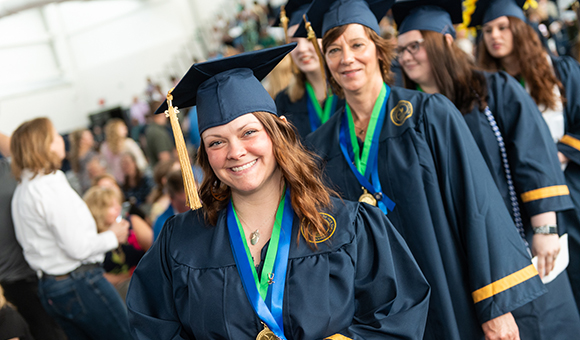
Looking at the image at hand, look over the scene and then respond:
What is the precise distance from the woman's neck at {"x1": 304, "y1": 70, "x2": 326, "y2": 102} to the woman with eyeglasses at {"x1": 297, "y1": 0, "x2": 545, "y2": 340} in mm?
935

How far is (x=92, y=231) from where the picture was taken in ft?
10.0

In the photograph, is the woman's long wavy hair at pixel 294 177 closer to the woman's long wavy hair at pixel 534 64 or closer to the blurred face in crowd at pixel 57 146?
the blurred face in crowd at pixel 57 146

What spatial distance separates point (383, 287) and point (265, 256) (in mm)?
409

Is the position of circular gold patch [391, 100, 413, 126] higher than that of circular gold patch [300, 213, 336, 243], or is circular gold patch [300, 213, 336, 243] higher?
circular gold patch [391, 100, 413, 126]

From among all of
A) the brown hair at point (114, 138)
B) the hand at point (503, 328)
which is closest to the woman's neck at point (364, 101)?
the hand at point (503, 328)

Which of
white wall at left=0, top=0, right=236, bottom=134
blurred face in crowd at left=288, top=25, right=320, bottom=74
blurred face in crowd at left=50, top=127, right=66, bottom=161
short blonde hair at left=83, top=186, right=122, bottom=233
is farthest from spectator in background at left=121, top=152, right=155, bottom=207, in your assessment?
white wall at left=0, top=0, right=236, bottom=134

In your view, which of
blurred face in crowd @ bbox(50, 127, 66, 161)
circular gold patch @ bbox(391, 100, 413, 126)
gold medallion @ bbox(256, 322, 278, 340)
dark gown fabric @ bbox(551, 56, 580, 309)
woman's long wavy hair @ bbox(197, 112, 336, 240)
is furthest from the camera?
blurred face in crowd @ bbox(50, 127, 66, 161)

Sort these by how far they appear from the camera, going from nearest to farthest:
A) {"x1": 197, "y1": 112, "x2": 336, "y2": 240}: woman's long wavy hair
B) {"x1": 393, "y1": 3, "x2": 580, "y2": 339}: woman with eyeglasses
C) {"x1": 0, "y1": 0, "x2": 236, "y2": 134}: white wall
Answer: {"x1": 197, "y1": 112, "x2": 336, "y2": 240}: woman's long wavy hair → {"x1": 393, "y1": 3, "x2": 580, "y2": 339}: woman with eyeglasses → {"x1": 0, "y1": 0, "x2": 236, "y2": 134}: white wall

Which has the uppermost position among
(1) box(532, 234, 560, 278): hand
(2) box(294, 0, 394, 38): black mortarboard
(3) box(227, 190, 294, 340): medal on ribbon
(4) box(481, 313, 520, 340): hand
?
(2) box(294, 0, 394, 38): black mortarboard

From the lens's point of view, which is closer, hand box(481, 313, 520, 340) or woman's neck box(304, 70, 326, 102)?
hand box(481, 313, 520, 340)

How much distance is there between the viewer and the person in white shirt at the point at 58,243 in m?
2.91

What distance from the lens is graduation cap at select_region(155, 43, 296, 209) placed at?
63.7 inches

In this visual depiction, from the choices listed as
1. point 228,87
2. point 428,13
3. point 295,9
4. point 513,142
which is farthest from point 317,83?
point 228,87

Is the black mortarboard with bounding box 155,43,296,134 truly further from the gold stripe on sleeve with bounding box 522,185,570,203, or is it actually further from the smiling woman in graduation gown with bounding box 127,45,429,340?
the gold stripe on sleeve with bounding box 522,185,570,203
